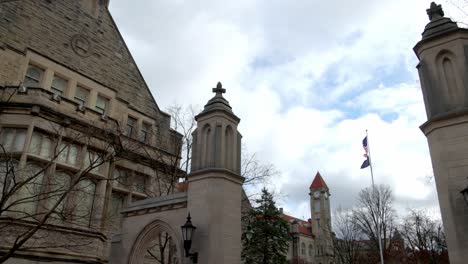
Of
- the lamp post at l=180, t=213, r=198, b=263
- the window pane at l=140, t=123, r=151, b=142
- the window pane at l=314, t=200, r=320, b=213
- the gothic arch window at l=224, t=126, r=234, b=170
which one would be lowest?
the lamp post at l=180, t=213, r=198, b=263

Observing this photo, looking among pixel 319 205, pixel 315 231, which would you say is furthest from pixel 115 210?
pixel 319 205

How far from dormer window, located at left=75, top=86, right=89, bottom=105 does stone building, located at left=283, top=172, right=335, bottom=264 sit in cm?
5379

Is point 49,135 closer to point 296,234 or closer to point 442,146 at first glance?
point 442,146

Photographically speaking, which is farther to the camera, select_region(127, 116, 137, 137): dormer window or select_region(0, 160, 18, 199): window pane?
select_region(127, 116, 137, 137): dormer window

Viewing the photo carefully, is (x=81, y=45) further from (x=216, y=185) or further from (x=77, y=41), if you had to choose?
(x=216, y=185)

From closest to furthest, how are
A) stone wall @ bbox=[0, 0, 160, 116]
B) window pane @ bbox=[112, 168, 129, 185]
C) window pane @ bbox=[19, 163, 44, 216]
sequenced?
window pane @ bbox=[19, 163, 44, 216]
stone wall @ bbox=[0, 0, 160, 116]
window pane @ bbox=[112, 168, 129, 185]

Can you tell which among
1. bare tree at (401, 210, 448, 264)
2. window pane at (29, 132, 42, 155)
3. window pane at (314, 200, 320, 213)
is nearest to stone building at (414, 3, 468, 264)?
window pane at (29, 132, 42, 155)

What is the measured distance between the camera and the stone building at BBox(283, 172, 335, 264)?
225ft

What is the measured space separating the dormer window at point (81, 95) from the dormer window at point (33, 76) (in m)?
1.86

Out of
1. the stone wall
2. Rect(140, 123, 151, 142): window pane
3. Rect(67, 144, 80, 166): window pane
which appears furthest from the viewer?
Rect(140, 123, 151, 142): window pane

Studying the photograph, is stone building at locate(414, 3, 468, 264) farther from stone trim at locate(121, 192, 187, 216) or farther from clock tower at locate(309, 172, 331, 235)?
clock tower at locate(309, 172, 331, 235)

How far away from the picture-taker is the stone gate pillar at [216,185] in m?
8.47

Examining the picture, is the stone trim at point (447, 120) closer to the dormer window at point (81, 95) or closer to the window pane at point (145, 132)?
the dormer window at point (81, 95)

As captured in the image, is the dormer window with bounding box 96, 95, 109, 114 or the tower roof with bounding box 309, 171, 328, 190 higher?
the tower roof with bounding box 309, 171, 328, 190
